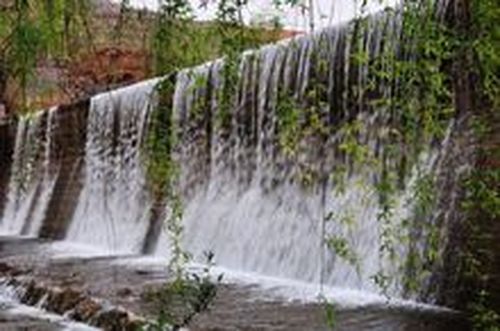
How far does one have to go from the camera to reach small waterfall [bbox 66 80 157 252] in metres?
14.0

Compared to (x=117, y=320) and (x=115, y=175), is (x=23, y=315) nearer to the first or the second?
(x=117, y=320)

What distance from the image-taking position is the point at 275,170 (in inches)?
410

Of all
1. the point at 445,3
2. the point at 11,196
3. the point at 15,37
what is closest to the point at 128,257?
the point at 445,3

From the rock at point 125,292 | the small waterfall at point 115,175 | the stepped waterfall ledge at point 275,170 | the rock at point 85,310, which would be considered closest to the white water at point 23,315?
the rock at point 85,310

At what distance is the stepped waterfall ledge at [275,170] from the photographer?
4695mm

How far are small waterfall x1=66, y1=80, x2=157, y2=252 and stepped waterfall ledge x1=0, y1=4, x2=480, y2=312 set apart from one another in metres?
0.03

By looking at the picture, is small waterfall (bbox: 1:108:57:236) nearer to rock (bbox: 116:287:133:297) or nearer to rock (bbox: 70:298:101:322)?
rock (bbox: 116:287:133:297)

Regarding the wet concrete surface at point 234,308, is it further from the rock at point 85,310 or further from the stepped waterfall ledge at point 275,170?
the stepped waterfall ledge at point 275,170

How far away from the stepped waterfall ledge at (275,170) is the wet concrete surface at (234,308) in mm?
271

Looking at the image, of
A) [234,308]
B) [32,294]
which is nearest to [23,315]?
[32,294]

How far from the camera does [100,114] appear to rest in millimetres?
16062

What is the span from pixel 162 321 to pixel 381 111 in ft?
19.5

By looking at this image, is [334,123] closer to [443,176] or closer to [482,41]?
[443,176]

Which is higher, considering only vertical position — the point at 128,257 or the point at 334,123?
the point at 334,123
